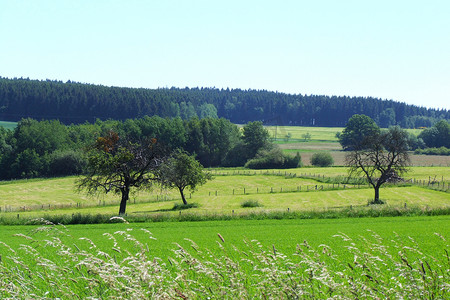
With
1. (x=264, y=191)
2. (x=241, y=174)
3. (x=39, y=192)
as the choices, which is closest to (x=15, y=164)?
Answer: (x=39, y=192)

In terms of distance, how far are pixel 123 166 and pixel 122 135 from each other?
222 ft

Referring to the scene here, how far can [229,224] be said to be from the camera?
31.3 m

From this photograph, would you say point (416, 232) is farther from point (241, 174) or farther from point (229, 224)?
point (241, 174)

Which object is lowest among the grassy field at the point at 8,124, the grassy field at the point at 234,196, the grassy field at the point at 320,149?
the grassy field at the point at 234,196

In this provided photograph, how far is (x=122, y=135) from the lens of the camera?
110062 millimetres

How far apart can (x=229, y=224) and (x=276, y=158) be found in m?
81.2

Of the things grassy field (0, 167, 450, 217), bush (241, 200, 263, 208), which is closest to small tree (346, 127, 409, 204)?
grassy field (0, 167, 450, 217)

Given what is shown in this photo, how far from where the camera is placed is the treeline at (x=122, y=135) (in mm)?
101438

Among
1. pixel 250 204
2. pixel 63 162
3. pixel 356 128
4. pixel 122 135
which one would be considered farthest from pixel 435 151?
pixel 250 204

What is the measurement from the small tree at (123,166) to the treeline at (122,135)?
56.0 m

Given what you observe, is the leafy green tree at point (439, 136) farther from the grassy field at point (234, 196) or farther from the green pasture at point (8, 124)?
the green pasture at point (8, 124)

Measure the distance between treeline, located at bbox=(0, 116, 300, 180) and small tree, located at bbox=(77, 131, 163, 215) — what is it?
184 ft

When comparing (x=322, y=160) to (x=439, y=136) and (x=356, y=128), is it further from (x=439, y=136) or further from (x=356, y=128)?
(x=439, y=136)

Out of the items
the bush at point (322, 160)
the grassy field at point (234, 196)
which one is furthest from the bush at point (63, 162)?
the bush at point (322, 160)
